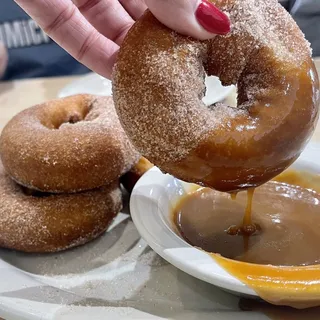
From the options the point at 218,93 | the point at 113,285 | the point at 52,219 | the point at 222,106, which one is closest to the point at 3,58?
the point at 218,93

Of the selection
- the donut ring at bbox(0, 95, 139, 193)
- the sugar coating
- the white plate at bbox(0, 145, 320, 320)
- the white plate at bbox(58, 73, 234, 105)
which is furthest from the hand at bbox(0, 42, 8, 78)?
the sugar coating

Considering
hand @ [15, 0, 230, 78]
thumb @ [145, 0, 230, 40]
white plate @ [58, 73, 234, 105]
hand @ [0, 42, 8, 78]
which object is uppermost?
thumb @ [145, 0, 230, 40]

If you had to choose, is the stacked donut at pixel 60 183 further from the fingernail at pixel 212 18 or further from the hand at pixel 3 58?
the hand at pixel 3 58

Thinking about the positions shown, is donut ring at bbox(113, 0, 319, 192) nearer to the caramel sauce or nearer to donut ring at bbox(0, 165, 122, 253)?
the caramel sauce

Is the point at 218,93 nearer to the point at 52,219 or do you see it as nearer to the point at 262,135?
the point at 52,219

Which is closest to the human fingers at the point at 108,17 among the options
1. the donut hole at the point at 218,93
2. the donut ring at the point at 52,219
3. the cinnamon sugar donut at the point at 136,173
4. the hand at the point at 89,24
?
the hand at the point at 89,24
